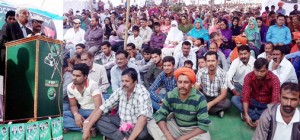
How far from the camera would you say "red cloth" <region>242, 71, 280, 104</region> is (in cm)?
403

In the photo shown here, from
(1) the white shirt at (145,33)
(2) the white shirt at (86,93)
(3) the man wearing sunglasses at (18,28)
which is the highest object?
(1) the white shirt at (145,33)

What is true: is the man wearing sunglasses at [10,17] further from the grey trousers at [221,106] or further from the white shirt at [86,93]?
the grey trousers at [221,106]

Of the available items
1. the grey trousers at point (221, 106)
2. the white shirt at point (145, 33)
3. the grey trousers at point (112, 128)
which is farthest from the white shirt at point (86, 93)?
the white shirt at point (145, 33)

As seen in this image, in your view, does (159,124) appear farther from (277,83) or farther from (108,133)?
(277,83)

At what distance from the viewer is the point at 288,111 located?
2.97 metres

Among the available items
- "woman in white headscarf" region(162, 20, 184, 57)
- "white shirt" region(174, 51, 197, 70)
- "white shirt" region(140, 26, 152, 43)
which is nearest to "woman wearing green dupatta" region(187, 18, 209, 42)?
"woman in white headscarf" region(162, 20, 184, 57)

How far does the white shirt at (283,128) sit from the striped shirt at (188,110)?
0.65m

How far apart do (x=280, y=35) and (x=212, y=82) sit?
3180 millimetres

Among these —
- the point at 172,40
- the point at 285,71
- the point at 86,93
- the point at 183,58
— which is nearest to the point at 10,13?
the point at 86,93

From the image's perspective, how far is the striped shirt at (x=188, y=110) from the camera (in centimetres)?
336

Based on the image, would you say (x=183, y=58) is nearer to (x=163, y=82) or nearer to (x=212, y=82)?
(x=163, y=82)

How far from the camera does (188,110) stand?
3420 millimetres

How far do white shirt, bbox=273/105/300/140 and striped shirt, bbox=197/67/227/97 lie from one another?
142 cm

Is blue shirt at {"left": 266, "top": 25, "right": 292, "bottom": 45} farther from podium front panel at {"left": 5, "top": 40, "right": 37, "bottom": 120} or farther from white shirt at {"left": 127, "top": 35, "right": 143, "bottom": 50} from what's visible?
podium front panel at {"left": 5, "top": 40, "right": 37, "bottom": 120}
